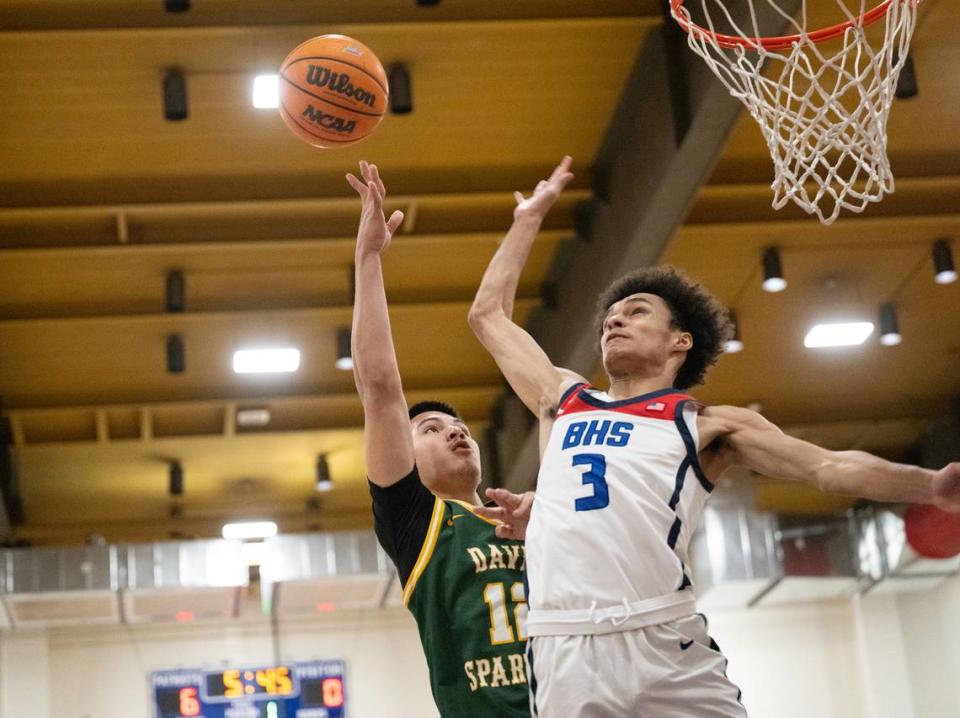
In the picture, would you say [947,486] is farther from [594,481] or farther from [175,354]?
[175,354]

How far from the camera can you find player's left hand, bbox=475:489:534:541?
3.60 meters

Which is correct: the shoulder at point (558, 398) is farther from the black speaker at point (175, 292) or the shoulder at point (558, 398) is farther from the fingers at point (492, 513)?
the black speaker at point (175, 292)

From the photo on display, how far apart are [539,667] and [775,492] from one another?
1359 cm

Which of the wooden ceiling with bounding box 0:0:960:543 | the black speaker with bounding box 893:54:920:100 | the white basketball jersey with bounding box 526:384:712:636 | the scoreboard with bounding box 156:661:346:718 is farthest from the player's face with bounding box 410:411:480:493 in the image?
the scoreboard with bounding box 156:661:346:718

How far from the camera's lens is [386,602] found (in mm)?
15703

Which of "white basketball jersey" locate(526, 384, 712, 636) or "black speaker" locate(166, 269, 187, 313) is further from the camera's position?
"black speaker" locate(166, 269, 187, 313)

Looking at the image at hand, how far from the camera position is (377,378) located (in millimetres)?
3768

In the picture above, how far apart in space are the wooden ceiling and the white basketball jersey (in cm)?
543

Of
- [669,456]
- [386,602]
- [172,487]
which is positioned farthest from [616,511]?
[386,602]

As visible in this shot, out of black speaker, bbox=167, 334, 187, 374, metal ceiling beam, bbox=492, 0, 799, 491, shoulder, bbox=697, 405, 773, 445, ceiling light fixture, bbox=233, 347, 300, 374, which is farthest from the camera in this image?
ceiling light fixture, bbox=233, 347, 300, 374

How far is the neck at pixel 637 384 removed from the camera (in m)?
3.70

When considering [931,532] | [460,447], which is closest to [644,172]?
[460,447]

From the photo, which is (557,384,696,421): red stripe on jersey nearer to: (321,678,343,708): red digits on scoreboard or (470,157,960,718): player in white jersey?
(470,157,960,718): player in white jersey

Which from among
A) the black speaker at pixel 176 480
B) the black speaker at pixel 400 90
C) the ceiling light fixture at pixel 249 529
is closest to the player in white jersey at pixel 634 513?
the black speaker at pixel 400 90
